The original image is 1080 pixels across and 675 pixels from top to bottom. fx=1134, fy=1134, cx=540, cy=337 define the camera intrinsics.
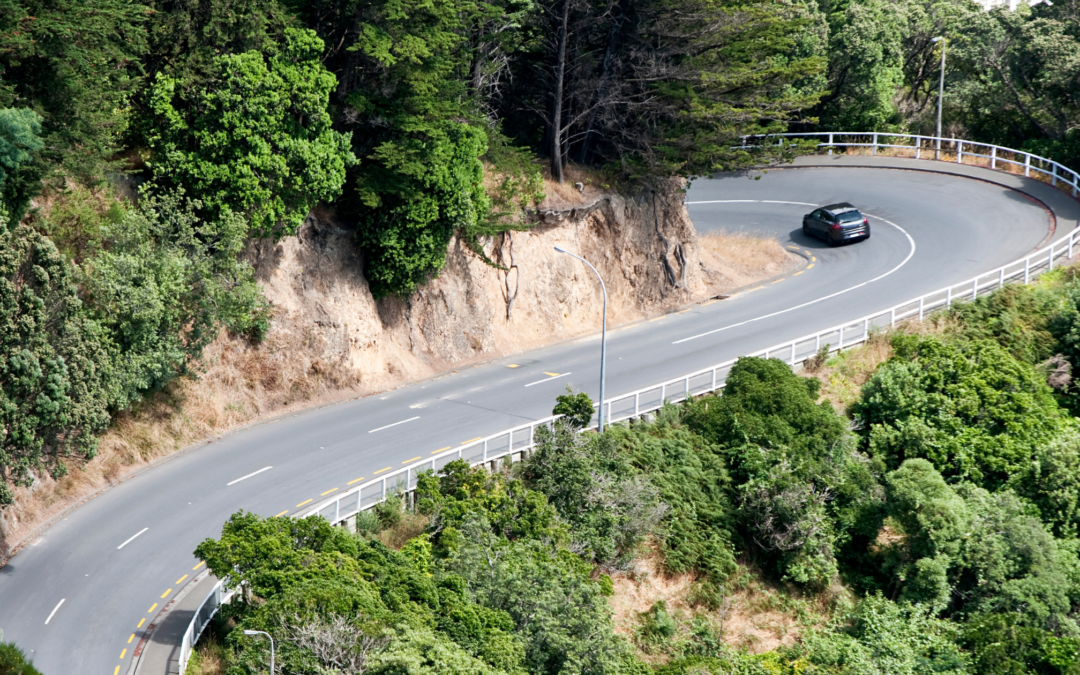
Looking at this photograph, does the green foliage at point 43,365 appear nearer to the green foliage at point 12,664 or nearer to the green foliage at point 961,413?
the green foliage at point 12,664

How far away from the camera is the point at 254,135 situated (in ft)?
100

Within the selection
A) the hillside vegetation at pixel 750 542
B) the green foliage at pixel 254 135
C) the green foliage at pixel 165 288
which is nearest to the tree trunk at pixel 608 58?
the green foliage at pixel 254 135

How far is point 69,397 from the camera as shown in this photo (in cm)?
2561

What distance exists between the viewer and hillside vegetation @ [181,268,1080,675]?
22188 mm

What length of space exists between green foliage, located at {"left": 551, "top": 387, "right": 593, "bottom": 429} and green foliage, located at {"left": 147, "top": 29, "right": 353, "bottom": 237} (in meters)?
9.20

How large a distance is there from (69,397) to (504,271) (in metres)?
17.0

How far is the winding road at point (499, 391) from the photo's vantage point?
23938mm

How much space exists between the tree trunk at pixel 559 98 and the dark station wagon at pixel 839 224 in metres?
12.1

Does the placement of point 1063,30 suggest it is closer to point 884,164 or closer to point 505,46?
point 884,164

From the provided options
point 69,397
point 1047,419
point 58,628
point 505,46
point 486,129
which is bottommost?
point 1047,419

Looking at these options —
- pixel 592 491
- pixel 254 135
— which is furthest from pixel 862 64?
pixel 254 135

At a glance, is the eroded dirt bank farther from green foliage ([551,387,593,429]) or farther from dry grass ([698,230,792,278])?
green foliage ([551,387,593,429])

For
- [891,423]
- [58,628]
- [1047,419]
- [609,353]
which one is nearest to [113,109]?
[58,628]

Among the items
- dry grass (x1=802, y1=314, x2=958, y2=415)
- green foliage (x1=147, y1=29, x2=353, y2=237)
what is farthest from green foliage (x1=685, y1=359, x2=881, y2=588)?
green foliage (x1=147, y1=29, x2=353, y2=237)
